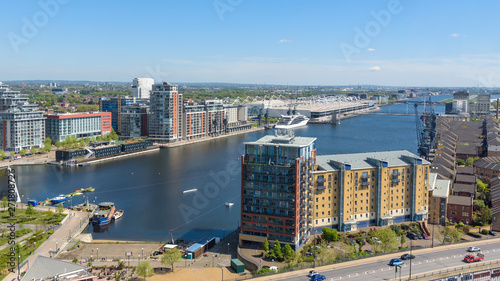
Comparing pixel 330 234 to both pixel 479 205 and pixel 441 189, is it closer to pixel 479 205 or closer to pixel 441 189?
pixel 441 189

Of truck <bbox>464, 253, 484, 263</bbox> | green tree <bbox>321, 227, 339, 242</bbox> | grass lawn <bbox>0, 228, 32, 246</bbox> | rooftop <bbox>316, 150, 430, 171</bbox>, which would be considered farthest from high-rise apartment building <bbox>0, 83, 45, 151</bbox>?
truck <bbox>464, 253, 484, 263</bbox>

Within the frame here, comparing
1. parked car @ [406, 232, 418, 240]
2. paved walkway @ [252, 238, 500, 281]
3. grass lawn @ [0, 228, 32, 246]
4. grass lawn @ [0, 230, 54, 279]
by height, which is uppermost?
paved walkway @ [252, 238, 500, 281]

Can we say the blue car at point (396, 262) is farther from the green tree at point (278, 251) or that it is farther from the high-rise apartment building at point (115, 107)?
the high-rise apartment building at point (115, 107)

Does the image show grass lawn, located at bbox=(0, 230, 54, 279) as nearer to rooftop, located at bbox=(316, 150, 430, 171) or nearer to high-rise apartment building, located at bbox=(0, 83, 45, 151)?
rooftop, located at bbox=(316, 150, 430, 171)

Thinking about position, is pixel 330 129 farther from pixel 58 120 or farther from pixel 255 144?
pixel 255 144

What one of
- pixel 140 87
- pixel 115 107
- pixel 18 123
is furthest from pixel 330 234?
pixel 140 87
